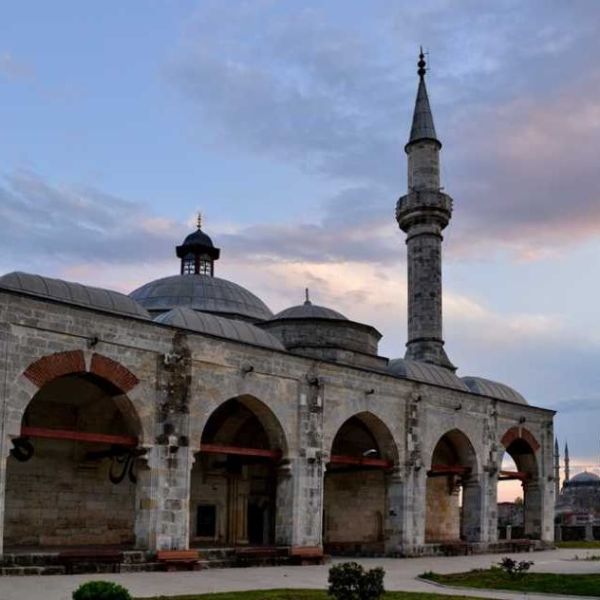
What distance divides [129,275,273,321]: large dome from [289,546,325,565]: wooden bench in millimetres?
11514

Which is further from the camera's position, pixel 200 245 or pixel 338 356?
pixel 200 245

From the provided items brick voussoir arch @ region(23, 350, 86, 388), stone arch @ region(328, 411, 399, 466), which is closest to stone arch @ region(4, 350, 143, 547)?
brick voussoir arch @ region(23, 350, 86, 388)

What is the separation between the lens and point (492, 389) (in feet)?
104

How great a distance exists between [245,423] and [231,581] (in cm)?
899

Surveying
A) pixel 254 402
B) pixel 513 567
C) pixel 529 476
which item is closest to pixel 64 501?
pixel 254 402

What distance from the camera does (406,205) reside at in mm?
34031

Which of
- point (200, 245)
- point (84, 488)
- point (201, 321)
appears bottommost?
point (84, 488)

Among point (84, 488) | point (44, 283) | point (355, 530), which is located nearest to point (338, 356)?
point (355, 530)

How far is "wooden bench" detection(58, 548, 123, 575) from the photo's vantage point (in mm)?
16547

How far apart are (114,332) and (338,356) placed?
36.3 feet

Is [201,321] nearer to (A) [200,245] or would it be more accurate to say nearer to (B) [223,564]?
(B) [223,564]

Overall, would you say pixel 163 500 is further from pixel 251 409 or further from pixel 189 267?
pixel 189 267

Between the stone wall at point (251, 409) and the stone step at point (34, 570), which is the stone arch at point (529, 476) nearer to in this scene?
the stone wall at point (251, 409)

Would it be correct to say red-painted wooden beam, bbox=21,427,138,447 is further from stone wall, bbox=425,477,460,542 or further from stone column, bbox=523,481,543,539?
stone column, bbox=523,481,543,539
